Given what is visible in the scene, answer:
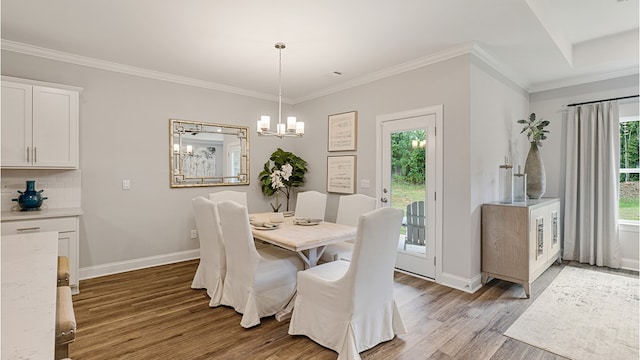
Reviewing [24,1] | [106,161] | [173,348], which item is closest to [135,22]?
[24,1]

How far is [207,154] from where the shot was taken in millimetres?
4602

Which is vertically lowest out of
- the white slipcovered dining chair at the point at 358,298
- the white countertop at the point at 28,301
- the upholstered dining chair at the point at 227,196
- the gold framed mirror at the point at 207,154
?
the white slipcovered dining chair at the point at 358,298

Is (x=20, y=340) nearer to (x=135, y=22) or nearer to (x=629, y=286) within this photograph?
(x=135, y=22)

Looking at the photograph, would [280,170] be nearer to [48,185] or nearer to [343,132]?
[343,132]

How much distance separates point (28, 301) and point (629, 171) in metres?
5.87

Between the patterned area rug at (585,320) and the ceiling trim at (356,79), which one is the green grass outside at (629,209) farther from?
the ceiling trim at (356,79)

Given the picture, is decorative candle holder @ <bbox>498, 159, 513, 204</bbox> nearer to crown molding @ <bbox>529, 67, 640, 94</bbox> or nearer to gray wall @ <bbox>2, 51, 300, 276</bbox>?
crown molding @ <bbox>529, 67, 640, 94</bbox>

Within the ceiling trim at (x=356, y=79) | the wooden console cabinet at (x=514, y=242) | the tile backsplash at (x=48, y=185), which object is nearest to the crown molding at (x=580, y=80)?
the ceiling trim at (x=356, y=79)

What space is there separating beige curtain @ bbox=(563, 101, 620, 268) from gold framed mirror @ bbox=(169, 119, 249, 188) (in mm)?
4730

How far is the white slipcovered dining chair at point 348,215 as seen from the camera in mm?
3201

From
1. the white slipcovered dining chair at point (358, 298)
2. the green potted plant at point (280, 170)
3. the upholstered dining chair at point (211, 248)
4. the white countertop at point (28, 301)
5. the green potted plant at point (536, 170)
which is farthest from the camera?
the green potted plant at point (280, 170)

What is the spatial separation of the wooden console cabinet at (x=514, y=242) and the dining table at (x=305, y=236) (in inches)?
62.9

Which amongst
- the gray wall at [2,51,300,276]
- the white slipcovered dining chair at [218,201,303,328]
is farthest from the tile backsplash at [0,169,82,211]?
the white slipcovered dining chair at [218,201,303,328]

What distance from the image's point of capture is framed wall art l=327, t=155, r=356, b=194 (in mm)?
4469
